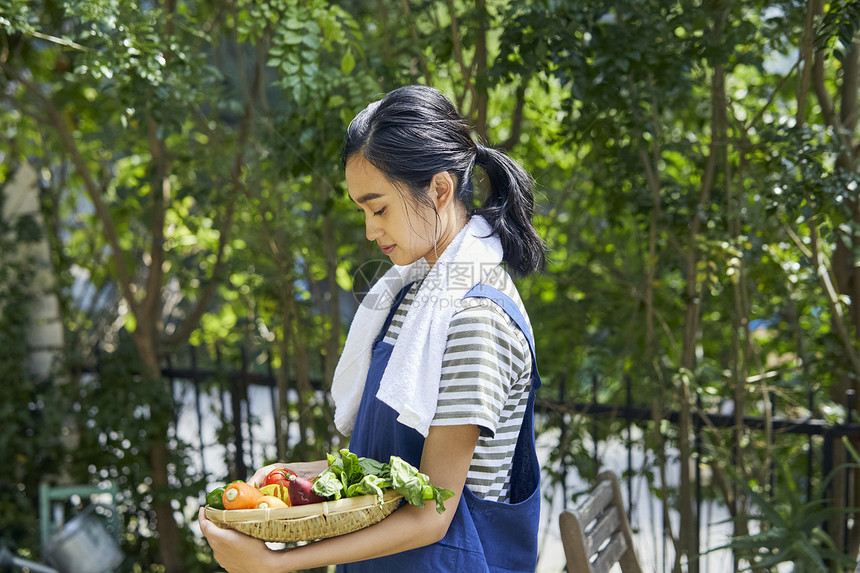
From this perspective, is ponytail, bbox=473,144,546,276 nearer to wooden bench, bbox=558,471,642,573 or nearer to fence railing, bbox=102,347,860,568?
wooden bench, bbox=558,471,642,573

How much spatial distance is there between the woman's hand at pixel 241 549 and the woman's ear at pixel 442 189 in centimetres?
65

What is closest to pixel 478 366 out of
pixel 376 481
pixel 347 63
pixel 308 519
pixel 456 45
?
pixel 376 481

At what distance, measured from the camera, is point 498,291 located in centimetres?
129

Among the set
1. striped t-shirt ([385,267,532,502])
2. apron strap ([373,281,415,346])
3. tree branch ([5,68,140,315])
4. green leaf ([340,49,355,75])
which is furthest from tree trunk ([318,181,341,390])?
striped t-shirt ([385,267,532,502])

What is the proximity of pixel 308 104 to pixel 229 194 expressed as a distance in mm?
970

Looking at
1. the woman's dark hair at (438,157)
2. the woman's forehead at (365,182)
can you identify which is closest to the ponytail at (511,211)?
the woman's dark hair at (438,157)

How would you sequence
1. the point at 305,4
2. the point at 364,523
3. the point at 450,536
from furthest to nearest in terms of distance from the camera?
the point at 305,4 → the point at 450,536 → the point at 364,523

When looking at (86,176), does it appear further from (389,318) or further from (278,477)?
(278,477)

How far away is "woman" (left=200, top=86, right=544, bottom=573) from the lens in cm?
121

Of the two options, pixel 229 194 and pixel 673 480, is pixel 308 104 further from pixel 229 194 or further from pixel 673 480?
pixel 673 480

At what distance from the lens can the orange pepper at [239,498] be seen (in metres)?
1.22

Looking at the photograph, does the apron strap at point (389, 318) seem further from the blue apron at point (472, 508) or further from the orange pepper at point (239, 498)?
the orange pepper at point (239, 498)

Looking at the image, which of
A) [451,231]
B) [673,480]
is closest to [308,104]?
[451,231]

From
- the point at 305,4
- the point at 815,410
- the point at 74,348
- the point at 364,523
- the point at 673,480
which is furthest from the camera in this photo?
the point at 673,480
